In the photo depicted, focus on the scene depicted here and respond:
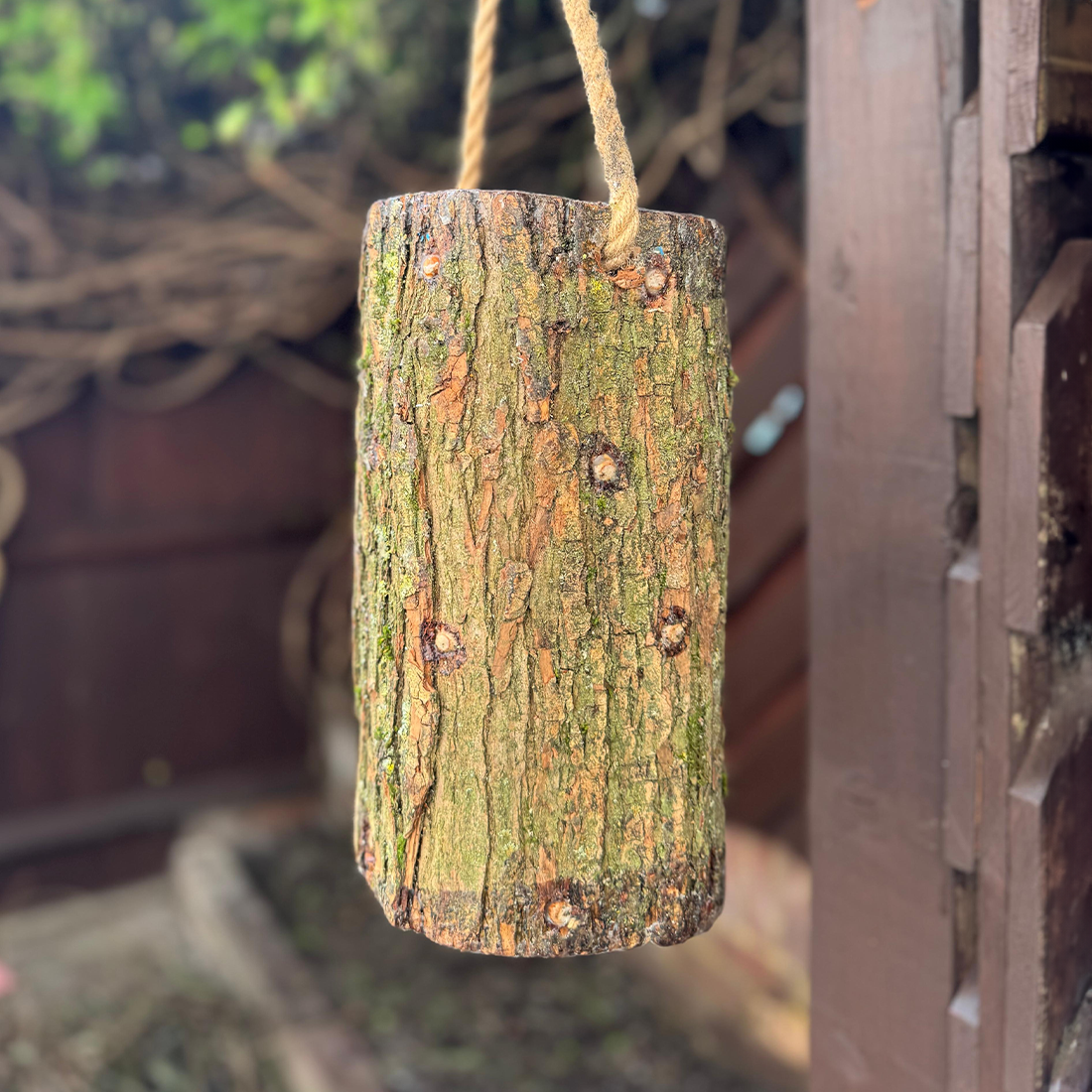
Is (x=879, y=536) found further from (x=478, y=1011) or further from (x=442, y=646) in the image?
(x=478, y=1011)

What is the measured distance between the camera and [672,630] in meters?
0.63

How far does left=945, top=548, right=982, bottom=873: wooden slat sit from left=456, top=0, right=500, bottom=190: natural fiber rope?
496 millimetres

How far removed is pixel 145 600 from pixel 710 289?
279cm

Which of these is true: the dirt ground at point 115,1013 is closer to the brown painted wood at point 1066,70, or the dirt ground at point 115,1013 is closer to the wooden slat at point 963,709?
the wooden slat at point 963,709

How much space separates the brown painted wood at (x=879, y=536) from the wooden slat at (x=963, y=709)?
0.02 meters

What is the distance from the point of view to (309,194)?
2.56 metres

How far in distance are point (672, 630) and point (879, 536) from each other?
0.36 m

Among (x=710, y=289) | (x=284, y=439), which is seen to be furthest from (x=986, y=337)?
(x=284, y=439)

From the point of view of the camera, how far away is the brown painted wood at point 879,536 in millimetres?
841

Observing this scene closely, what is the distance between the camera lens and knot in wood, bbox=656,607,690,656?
0.63m

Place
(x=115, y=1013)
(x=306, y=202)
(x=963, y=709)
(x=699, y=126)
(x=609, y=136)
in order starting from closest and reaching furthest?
(x=609, y=136) → (x=963, y=709) → (x=699, y=126) → (x=115, y=1013) → (x=306, y=202)

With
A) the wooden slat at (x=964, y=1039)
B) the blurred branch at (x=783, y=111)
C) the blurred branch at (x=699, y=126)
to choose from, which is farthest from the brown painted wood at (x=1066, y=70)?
the blurred branch at (x=699, y=126)

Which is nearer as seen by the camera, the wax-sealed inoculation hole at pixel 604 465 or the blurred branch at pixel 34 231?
the wax-sealed inoculation hole at pixel 604 465

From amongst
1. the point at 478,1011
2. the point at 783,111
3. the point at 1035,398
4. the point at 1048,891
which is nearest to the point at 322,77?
the point at 783,111
